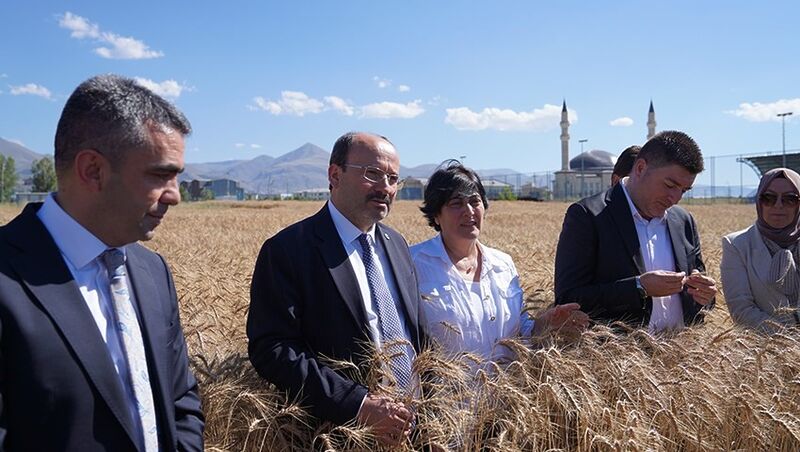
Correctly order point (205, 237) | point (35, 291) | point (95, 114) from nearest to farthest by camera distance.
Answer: point (35, 291) < point (95, 114) < point (205, 237)

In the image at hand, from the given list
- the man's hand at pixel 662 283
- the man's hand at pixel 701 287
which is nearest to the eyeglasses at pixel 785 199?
the man's hand at pixel 701 287

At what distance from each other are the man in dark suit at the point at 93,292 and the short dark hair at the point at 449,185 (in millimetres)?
1797

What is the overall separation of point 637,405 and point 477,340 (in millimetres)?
985

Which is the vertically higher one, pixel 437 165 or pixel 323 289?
pixel 437 165

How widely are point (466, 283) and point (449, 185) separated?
0.55 m

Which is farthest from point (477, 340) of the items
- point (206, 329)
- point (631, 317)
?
point (206, 329)

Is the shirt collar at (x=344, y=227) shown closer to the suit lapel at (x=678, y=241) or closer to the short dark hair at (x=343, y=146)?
the short dark hair at (x=343, y=146)

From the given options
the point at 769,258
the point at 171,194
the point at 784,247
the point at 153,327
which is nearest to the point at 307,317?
the point at 153,327

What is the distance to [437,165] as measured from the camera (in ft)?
12.4

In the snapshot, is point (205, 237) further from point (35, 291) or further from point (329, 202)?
point (35, 291)

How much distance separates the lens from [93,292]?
187 cm

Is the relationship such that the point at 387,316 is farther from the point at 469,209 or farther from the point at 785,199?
the point at 785,199

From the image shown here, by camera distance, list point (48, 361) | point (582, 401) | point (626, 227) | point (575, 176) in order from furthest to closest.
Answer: point (575, 176), point (626, 227), point (582, 401), point (48, 361)

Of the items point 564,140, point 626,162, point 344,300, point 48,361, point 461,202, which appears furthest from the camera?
point 564,140
